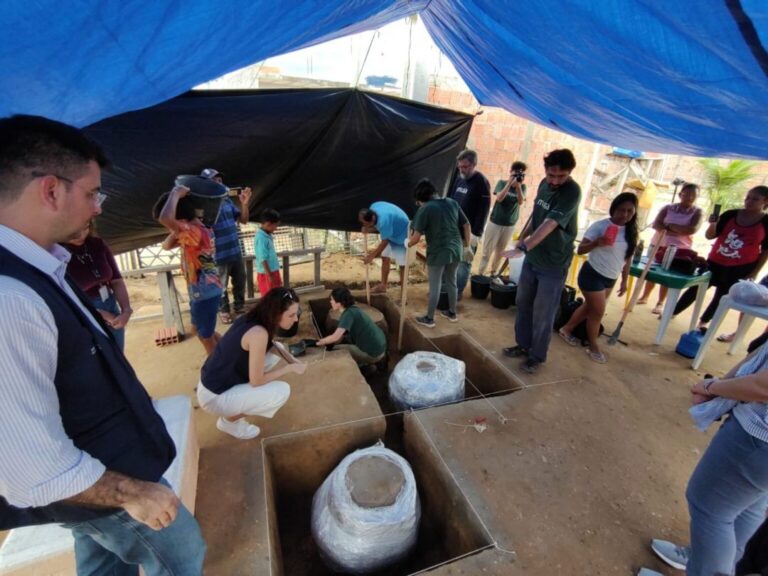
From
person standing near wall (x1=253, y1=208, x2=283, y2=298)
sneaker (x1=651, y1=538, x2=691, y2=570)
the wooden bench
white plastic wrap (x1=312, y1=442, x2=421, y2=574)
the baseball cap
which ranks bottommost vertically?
white plastic wrap (x1=312, y1=442, x2=421, y2=574)

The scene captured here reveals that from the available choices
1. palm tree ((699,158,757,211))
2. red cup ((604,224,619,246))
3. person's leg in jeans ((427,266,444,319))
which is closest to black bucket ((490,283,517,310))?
person's leg in jeans ((427,266,444,319))

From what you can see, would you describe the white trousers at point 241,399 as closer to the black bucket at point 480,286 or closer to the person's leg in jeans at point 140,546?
the person's leg in jeans at point 140,546

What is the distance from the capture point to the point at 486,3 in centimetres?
Result: 176

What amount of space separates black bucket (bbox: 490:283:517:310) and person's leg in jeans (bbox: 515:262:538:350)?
1068 millimetres

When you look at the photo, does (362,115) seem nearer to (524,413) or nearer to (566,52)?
(566,52)

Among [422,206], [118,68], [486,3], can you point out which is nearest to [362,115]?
[422,206]

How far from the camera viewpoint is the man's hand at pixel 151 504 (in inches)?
36.0

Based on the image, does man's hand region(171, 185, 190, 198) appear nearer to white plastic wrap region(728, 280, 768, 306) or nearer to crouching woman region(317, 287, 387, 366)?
crouching woman region(317, 287, 387, 366)

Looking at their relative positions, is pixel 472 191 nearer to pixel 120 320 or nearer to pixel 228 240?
pixel 228 240

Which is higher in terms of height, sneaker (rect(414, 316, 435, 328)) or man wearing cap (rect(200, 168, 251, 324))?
man wearing cap (rect(200, 168, 251, 324))

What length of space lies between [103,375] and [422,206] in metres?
3.12

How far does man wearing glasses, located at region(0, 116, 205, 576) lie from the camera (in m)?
0.73

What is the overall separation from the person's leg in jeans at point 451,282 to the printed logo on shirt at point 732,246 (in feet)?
8.58

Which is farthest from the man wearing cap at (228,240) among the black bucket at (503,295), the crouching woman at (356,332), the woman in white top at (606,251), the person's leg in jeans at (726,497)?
the person's leg in jeans at (726,497)
